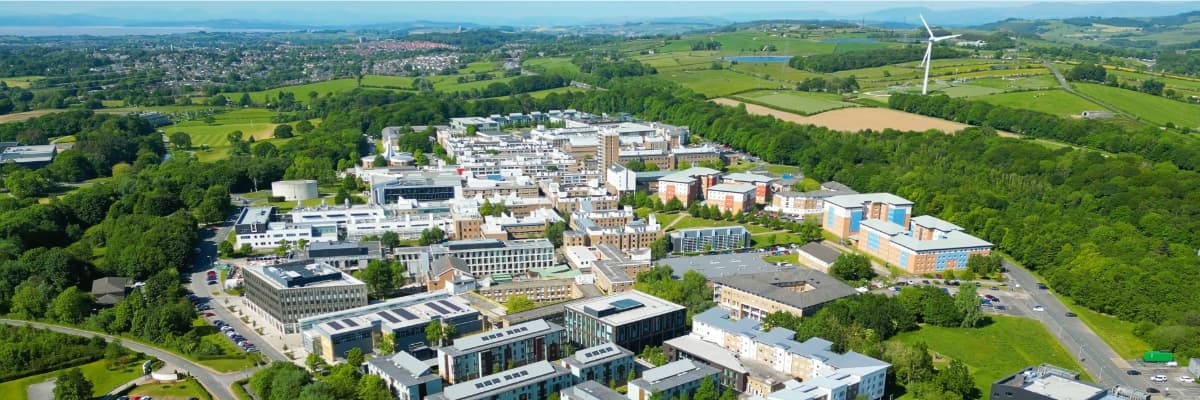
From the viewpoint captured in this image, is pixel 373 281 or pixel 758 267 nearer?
pixel 373 281

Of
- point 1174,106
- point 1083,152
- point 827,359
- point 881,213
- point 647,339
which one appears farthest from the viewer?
point 1174,106

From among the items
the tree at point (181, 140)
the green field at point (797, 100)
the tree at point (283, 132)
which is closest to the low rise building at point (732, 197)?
the green field at point (797, 100)

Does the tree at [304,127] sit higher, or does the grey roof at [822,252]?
the tree at [304,127]

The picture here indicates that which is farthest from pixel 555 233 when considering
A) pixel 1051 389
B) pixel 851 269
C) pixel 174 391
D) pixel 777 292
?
pixel 1051 389

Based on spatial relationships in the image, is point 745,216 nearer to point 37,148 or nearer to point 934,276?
point 934,276

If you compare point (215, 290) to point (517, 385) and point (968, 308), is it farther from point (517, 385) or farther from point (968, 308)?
point (968, 308)

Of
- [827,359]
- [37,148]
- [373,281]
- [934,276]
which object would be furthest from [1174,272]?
[37,148]

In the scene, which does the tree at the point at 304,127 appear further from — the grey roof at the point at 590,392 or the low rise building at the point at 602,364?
the grey roof at the point at 590,392
